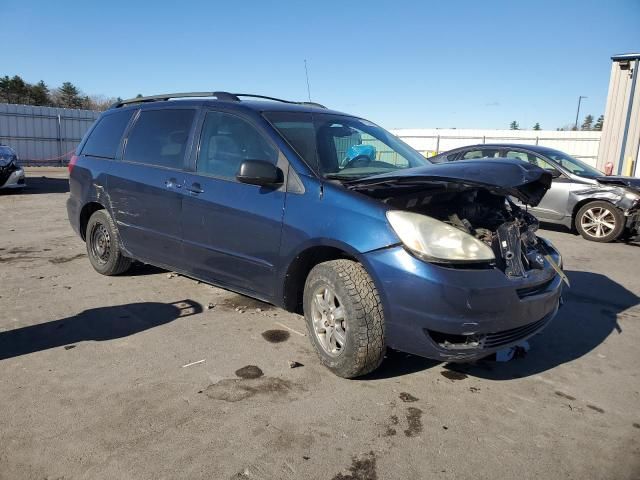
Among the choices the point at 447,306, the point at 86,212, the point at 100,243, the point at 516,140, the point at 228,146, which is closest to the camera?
the point at 447,306

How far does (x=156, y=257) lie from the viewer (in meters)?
4.59

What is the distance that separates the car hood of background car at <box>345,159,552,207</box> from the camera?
9.68 ft

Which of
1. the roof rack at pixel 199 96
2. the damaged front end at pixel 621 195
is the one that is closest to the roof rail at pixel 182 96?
the roof rack at pixel 199 96

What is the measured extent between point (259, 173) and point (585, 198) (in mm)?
7143

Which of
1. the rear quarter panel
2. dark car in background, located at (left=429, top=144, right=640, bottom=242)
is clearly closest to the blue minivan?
the rear quarter panel

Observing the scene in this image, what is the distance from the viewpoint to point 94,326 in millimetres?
3963

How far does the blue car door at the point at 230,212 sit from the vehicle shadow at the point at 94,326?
46 centimetres

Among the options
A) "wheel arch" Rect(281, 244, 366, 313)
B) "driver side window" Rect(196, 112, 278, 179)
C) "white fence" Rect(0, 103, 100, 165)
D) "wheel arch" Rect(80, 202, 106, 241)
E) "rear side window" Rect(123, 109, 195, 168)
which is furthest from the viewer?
"white fence" Rect(0, 103, 100, 165)

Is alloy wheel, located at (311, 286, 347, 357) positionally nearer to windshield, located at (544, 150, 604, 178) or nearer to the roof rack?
the roof rack

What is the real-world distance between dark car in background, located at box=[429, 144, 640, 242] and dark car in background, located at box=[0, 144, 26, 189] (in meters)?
10.5

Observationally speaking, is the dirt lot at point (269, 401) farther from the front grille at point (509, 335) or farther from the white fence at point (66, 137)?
the white fence at point (66, 137)

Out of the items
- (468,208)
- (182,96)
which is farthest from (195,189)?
(468,208)

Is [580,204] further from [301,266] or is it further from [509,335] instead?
[301,266]

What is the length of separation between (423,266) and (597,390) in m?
1.54
